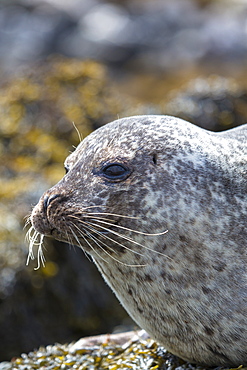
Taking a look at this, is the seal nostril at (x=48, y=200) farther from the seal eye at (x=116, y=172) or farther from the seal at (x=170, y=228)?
the seal eye at (x=116, y=172)

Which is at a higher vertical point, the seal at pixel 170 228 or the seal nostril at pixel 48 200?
the seal nostril at pixel 48 200

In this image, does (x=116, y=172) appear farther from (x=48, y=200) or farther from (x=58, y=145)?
(x=58, y=145)

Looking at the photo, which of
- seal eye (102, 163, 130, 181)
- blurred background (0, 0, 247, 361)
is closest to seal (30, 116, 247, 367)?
seal eye (102, 163, 130, 181)

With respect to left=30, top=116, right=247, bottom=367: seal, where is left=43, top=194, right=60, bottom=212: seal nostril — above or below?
above

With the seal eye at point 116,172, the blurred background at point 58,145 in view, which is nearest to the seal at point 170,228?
the seal eye at point 116,172

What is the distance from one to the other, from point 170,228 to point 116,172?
55cm

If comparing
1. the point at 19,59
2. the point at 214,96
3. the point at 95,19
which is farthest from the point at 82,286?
the point at 95,19

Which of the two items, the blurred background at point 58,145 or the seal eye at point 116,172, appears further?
the blurred background at point 58,145

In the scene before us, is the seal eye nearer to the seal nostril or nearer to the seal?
the seal

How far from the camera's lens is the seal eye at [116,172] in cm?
471

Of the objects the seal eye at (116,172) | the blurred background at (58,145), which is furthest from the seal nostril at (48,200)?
the blurred background at (58,145)

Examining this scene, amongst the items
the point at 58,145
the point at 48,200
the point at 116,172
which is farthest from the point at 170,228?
the point at 58,145

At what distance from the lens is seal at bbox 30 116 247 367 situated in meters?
4.63

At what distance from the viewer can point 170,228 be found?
4605 mm
